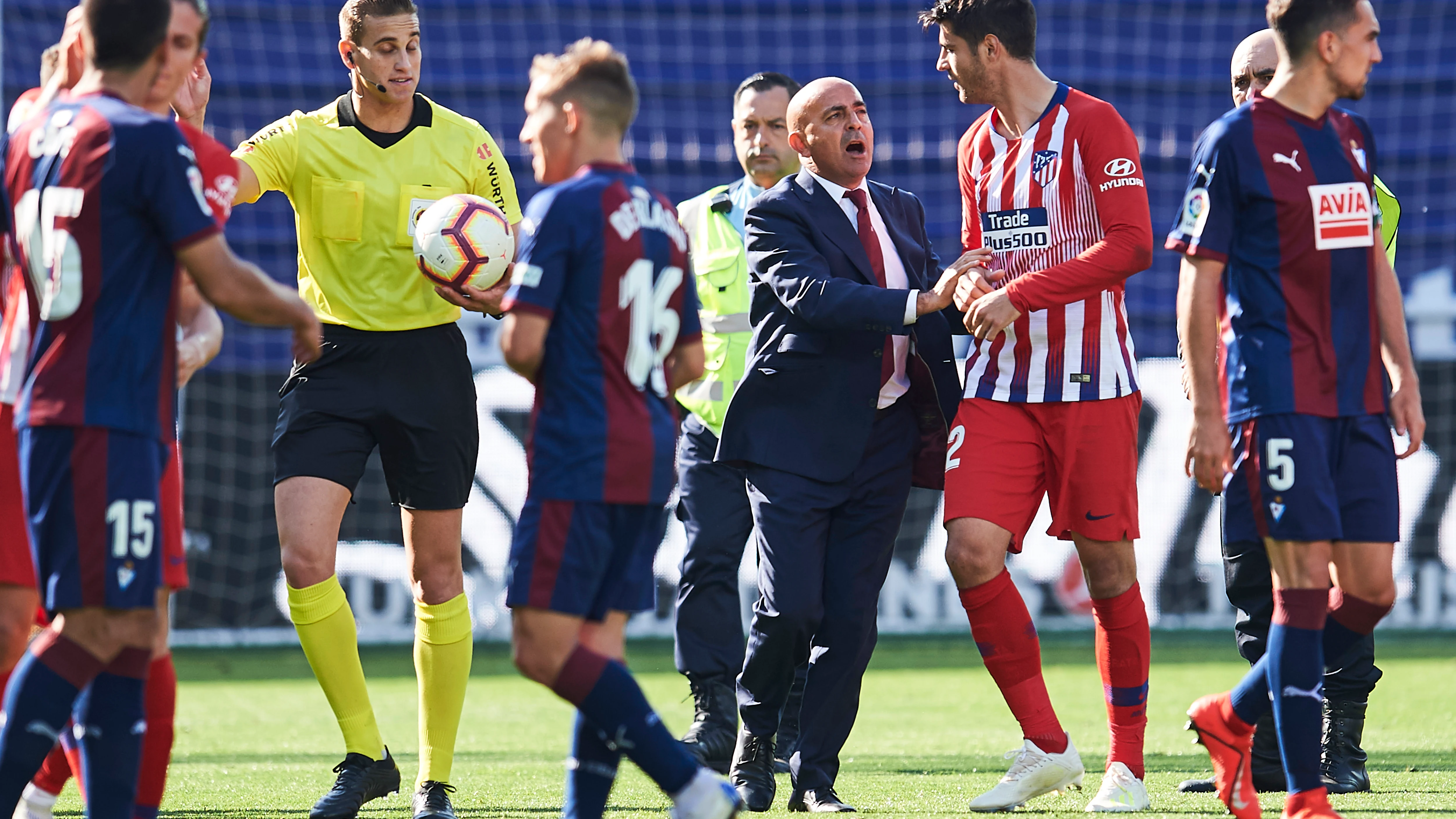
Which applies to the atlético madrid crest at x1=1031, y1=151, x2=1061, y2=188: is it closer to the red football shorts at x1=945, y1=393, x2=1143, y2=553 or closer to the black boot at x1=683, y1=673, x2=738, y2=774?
the red football shorts at x1=945, y1=393, x2=1143, y2=553

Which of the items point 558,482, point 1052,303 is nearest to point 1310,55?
point 1052,303

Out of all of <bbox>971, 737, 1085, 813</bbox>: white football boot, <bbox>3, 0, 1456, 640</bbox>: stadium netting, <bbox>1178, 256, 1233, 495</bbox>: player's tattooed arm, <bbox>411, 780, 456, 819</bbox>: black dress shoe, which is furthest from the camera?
<bbox>3, 0, 1456, 640</bbox>: stadium netting

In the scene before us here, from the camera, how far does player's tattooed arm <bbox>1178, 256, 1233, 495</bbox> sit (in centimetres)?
358

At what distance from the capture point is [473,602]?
32.0ft

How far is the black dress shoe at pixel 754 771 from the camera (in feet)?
14.8

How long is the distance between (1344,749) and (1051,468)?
126 cm

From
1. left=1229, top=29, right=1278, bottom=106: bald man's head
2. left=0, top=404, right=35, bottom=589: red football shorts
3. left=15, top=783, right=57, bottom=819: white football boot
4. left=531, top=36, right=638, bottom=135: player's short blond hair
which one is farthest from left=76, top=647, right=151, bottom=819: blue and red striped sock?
left=1229, top=29, right=1278, bottom=106: bald man's head

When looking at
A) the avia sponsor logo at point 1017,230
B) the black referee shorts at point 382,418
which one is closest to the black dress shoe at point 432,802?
the black referee shorts at point 382,418

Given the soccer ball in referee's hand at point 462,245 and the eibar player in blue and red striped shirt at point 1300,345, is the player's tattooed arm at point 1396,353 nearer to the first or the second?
the eibar player in blue and red striped shirt at point 1300,345

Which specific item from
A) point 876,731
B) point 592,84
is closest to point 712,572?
point 876,731

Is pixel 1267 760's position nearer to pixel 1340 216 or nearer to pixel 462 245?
pixel 1340 216

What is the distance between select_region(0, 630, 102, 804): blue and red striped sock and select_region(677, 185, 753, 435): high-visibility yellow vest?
2786 mm

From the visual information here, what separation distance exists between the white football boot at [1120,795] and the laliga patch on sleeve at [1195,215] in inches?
58.5

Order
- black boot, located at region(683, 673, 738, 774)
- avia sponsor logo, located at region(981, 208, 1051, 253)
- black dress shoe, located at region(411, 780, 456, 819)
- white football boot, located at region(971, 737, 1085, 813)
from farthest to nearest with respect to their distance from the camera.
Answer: black boot, located at region(683, 673, 738, 774)
avia sponsor logo, located at region(981, 208, 1051, 253)
white football boot, located at region(971, 737, 1085, 813)
black dress shoe, located at region(411, 780, 456, 819)
